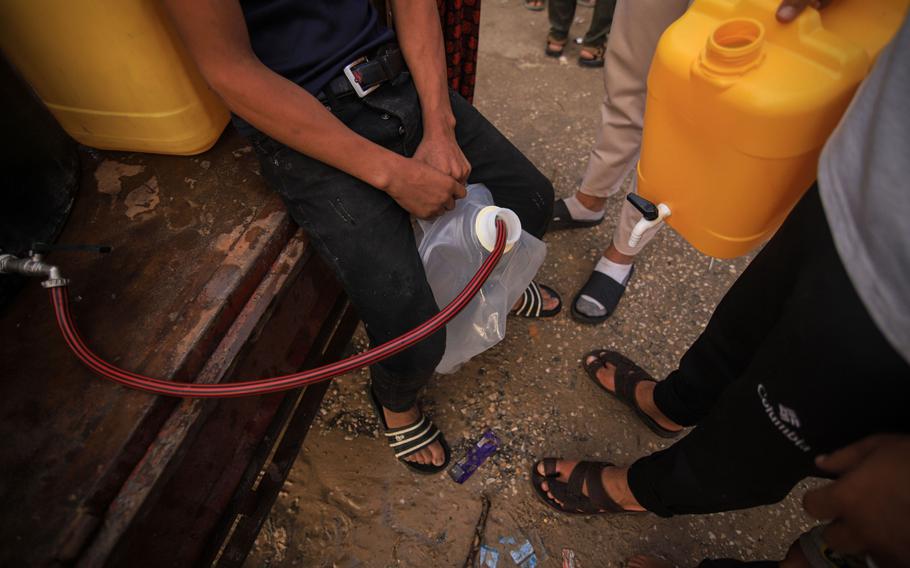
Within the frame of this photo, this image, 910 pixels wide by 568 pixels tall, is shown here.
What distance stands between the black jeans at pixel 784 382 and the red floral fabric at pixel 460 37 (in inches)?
48.7

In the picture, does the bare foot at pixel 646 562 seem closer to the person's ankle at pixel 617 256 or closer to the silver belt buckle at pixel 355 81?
the person's ankle at pixel 617 256

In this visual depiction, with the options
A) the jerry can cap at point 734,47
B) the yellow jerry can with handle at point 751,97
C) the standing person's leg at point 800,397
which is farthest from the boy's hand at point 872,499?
the jerry can cap at point 734,47

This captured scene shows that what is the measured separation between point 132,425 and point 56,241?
620mm

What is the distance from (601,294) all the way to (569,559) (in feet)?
3.14

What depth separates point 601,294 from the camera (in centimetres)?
190

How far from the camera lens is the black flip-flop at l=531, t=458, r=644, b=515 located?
4.49 ft

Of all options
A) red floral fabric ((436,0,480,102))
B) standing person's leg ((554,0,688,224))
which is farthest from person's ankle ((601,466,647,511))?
red floral fabric ((436,0,480,102))

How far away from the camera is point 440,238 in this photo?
1.31m

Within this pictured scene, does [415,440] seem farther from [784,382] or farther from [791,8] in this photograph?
[791,8]

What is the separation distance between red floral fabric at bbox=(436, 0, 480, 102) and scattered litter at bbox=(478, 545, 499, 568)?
163 cm

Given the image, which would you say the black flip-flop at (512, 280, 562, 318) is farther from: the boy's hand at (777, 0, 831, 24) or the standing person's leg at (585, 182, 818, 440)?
the boy's hand at (777, 0, 831, 24)

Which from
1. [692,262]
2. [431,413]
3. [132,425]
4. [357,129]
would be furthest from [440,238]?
[692,262]

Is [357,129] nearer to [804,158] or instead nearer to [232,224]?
[232,224]

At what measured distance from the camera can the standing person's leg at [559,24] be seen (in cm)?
290
